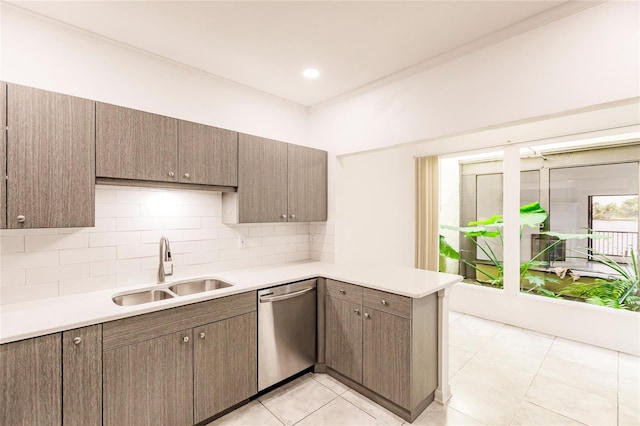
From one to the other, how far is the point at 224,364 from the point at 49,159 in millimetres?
1739

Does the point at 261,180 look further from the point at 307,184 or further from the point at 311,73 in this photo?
the point at 311,73

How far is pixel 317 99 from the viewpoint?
3.38m

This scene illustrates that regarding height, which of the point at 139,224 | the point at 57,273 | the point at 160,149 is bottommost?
the point at 57,273

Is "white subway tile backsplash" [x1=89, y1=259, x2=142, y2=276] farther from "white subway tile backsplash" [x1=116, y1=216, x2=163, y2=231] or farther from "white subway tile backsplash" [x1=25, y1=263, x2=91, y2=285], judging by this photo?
"white subway tile backsplash" [x1=116, y1=216, x2=163, y2=231]

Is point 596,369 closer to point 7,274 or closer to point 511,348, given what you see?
point 511,348

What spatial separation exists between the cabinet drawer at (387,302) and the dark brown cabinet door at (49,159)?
6.62 feet

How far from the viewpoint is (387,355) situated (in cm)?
222

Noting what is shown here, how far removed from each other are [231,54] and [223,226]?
1.54m

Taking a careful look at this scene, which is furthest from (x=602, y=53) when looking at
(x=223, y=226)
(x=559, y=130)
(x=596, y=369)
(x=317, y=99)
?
(x=223, y=226)

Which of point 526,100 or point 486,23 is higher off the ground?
point 486,23

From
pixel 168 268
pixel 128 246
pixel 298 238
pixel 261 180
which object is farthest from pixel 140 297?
pixel 298 238

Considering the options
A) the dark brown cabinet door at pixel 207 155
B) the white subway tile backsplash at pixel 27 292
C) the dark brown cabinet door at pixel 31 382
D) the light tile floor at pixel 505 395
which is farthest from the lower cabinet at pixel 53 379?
the dark brown cabinet door at pixel 207 155

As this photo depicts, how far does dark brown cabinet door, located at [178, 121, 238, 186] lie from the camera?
2.30 metres

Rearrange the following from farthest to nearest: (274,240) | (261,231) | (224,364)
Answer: (274,240) → (261,231) → (224,364)
